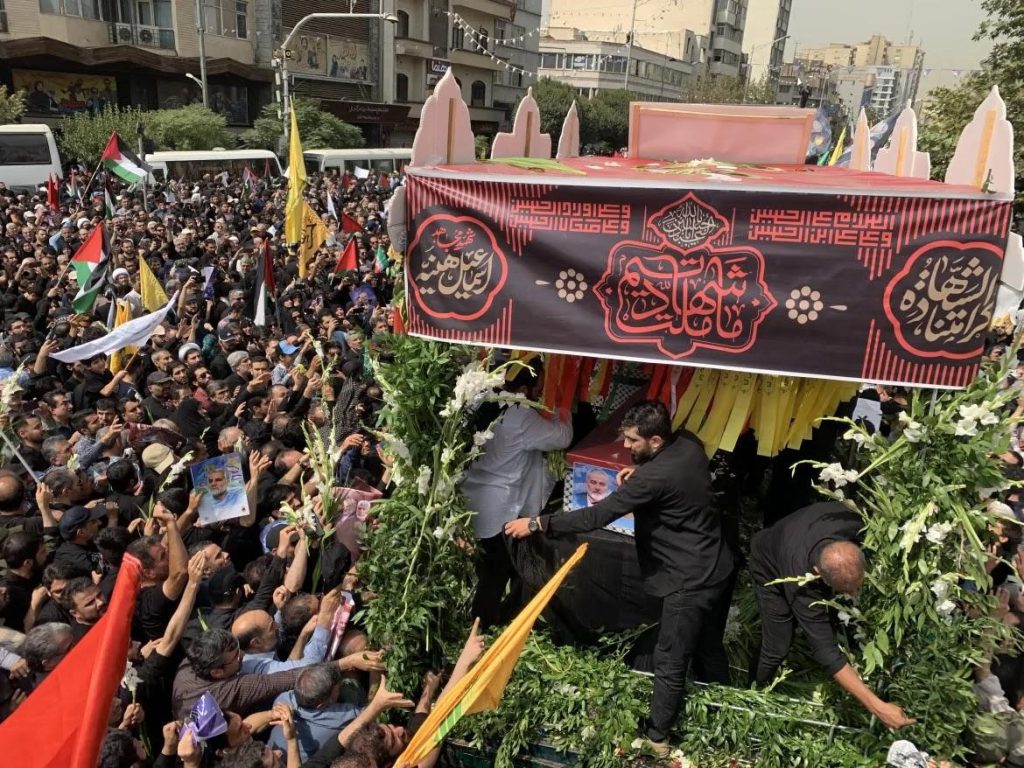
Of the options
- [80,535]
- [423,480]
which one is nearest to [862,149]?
[423,480]

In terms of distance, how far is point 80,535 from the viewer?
16.1 ft

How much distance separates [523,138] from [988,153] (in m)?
3.41

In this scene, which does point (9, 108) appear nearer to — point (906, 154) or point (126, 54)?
point (126, 54)

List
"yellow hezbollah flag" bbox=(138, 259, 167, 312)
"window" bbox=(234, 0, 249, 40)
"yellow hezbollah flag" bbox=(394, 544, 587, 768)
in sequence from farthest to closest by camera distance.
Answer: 1. "window" bbox=(234, 0, 249, 40)
2. "yellow hezbollah flag" bbox=(138, 259, 167, 312)
3. "yellow hezbollah flag" bbox=(394, 544, 587, 768)

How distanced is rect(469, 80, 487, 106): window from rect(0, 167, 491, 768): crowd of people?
5079cm

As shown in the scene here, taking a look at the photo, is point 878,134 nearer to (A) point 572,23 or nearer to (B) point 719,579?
(B) point 719,579

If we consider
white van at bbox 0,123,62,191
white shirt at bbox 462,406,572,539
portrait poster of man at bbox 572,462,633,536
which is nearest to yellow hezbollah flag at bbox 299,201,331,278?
white shirt at bbox 462,406,572,539

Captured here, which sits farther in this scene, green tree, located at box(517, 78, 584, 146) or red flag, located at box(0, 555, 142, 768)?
green tree, located at box(517, 78, 584, 146)

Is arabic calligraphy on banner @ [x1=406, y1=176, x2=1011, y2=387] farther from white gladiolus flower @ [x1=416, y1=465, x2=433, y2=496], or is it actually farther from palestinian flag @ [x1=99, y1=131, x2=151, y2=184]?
palestinian flag @ [x1=99, y1=131, x2=151, y2=184]

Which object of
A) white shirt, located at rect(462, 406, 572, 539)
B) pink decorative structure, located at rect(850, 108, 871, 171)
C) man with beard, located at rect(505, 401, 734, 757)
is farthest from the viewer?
pink decorative structure, located at rect(850, 108, 871, 171)

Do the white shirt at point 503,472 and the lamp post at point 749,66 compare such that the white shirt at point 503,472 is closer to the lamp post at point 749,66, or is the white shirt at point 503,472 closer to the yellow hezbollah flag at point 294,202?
the yellow hezbollah flag at point 294,202

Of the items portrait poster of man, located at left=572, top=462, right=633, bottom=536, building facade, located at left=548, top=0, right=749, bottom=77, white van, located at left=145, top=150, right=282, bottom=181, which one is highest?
building facade, located at left=548, top=0, right=749, bottom=77

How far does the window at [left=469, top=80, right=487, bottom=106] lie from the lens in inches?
2265

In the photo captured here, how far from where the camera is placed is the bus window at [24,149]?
24.3 meters
